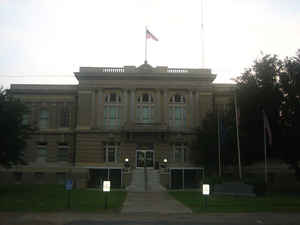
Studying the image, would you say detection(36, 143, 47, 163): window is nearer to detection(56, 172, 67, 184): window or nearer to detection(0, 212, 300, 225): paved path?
detection(56, 172, 67, 184): window

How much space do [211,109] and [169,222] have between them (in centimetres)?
3396

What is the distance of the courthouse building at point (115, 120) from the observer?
4722 cm

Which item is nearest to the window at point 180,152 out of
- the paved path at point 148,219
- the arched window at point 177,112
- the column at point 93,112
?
the arched window at point 177,112

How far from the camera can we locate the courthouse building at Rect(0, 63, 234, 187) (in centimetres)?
4722

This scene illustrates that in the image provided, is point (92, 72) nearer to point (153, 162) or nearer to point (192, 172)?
point (153, 162)

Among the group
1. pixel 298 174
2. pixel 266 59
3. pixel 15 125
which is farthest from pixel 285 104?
pixel 15 125

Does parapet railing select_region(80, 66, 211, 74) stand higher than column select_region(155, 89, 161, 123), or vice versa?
parapet railing select_region(80, 66, 211, 74)

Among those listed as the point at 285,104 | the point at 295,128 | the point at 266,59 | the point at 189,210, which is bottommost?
the point at 189,210

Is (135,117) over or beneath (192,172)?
over

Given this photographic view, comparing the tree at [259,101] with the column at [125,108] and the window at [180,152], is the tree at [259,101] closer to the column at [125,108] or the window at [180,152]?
the window at [180,152]

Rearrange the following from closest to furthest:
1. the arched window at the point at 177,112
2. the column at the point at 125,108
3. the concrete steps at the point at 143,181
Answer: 1. the concrete steps at the point at 143,181
2. the column at the point at 125,108
3. the arched window at the point at 177,112

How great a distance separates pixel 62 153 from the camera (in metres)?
49.4

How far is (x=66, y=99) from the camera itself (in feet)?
166

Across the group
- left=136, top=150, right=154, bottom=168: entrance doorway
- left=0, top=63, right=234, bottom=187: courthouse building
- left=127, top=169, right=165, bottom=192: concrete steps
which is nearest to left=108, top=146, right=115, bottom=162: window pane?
left=0, top=63, right=234, bottom=187: courthouse building
